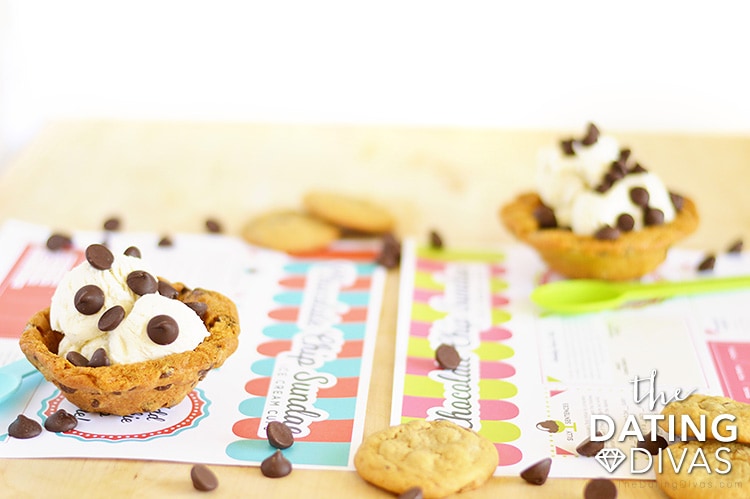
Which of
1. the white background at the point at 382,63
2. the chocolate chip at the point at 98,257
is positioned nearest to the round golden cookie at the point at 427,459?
the chocolate chip at the point at 98,257

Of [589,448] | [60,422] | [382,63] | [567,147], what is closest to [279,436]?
[60,422]

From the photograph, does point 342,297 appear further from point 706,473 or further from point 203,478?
point 706,473

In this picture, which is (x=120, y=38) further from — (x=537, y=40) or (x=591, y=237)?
(x=591, y=237)

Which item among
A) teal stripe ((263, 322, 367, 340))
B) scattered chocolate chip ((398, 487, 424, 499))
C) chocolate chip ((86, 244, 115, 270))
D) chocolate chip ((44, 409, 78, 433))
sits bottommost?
scattered chocolate chip ((398, 487, 424, 499))

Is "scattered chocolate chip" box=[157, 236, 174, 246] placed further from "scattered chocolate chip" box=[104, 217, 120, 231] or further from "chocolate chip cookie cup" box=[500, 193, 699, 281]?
"chocolate chip cookie cup" box=[500, 193, 699, 281]

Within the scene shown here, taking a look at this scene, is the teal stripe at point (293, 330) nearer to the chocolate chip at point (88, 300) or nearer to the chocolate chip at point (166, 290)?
the chocolate chip at point (166, 290)

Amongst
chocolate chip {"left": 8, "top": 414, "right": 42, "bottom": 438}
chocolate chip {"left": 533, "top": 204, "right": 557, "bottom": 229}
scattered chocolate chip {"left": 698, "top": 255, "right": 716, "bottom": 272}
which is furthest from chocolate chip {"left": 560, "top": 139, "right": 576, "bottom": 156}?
chocolate chip {"left": 8, "top": 414, "right": 42, "bottom": 438}
